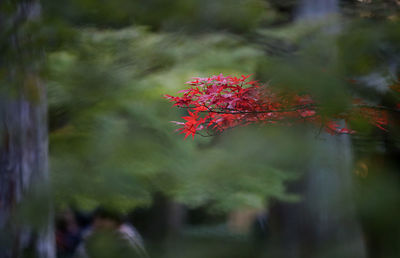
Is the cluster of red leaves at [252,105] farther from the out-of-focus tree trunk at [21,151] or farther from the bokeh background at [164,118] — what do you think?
the out-of-focus tree trunk at [21,151]

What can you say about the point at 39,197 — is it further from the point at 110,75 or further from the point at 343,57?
the point at 343,57

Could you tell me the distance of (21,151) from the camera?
2.96 meters

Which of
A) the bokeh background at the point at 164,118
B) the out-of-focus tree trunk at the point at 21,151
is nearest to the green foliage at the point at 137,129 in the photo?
the bokeh background at the point at 164,118

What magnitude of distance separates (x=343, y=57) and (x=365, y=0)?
1065mm

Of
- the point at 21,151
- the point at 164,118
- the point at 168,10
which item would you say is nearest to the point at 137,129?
the point at 164,118

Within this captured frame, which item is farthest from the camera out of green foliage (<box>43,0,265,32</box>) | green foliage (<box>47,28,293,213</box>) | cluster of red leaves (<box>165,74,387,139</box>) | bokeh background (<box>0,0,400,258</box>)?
green foliage (<box>47,28,293,213</box>)

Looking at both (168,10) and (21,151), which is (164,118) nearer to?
(21,151)

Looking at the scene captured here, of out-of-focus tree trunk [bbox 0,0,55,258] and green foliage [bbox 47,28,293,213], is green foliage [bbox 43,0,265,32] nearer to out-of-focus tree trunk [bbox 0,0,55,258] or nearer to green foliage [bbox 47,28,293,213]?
green foliage [bbox 47,28,293,213]

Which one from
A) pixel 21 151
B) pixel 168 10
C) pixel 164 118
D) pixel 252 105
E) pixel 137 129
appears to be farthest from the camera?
pixel 137 129

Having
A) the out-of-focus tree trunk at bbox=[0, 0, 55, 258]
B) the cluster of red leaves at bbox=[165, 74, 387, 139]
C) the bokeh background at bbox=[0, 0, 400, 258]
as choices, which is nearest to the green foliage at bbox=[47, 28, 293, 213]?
the bokeh background at bbox=[0, 0, 400, 258]

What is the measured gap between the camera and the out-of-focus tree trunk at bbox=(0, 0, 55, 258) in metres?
2.80

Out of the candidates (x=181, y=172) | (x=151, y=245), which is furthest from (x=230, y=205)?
(x=151, y=245)

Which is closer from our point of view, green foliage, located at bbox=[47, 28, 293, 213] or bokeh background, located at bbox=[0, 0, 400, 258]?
bokeh background, located at bbox=[0, 0, 400, 258]

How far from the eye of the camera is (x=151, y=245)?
21.5 ft
